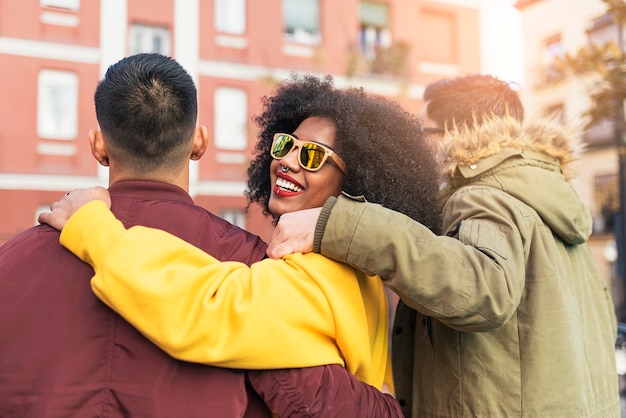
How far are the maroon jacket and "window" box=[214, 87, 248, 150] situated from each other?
1439cm

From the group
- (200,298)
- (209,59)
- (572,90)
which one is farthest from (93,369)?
(572,90)

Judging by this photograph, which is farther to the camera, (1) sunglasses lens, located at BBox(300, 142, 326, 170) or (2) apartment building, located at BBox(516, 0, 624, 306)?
(2) apartment building, located at BBox(516, 0, 624, 306)

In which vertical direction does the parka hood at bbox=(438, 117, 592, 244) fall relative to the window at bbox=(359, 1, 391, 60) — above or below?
below

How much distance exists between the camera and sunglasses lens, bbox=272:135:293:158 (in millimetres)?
1990

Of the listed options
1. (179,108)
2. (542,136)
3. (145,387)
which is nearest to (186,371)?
(145,387)

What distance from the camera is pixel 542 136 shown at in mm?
A: 2047

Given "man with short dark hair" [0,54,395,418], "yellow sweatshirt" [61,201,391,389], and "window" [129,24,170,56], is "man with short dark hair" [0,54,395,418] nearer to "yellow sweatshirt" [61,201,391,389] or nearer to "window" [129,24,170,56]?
"yellow sweatshirt" [61,201,391,389]

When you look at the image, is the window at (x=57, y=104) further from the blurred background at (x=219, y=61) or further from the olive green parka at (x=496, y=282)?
the olive green parka at (x=496, y=282)

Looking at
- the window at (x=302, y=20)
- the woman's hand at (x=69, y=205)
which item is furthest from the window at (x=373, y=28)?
the woman's hand at (x=69, y=205)

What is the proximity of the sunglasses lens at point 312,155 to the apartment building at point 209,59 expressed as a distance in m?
13.2

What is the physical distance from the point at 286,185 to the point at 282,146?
137 mm

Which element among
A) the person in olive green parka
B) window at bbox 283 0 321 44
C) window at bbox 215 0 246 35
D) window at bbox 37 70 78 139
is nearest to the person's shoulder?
the person in olive green parka

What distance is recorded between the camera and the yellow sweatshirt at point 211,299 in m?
1.30

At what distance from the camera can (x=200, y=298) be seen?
4.35 ft
